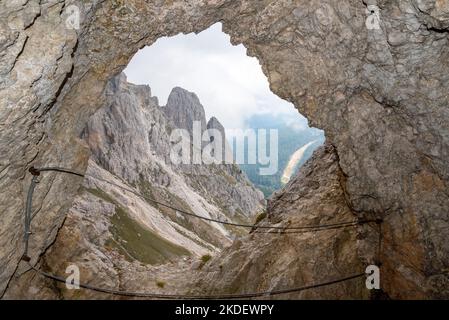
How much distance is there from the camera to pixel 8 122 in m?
12.7

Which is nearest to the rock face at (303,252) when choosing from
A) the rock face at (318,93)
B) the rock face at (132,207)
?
the rock face at (318,93)

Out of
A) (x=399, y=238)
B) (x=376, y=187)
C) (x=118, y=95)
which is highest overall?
(x=118, y=95)

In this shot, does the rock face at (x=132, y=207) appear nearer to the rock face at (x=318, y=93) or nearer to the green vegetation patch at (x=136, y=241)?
the green vegetation patch at (x=136, y=241)

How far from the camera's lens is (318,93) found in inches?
762

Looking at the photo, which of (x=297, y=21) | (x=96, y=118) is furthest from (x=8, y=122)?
(x=96, y=118)

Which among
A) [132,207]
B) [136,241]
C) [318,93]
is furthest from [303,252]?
[132,207]

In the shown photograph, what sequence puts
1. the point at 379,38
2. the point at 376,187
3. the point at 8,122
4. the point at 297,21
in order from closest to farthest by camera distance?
the point at 8,122 → the point at 379,38 → the point at 297,21 → the point at 376,187

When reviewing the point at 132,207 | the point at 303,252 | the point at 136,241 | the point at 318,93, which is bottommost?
the point at 136,241

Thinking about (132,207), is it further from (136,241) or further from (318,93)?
(318,93)

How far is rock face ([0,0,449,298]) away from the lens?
13.7 meters
